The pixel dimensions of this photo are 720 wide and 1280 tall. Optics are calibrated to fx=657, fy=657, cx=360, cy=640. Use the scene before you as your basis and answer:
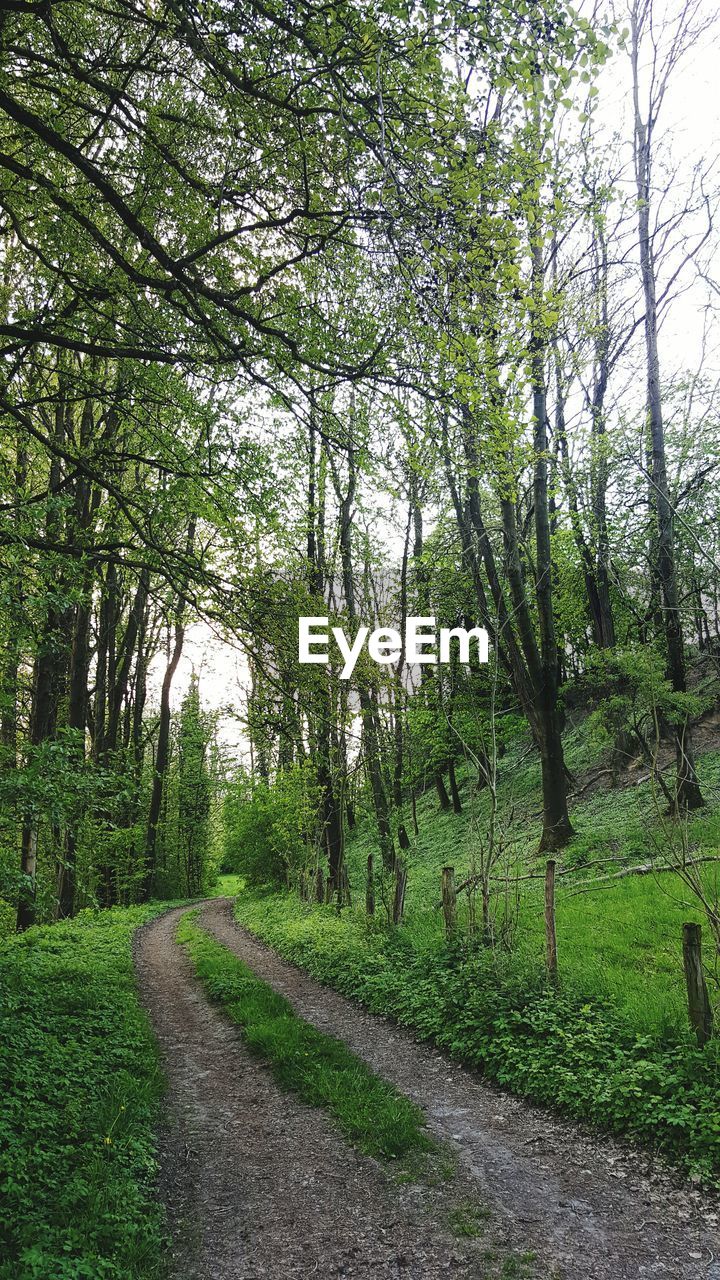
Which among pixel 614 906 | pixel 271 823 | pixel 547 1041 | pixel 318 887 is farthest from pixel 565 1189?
pixel 271 823

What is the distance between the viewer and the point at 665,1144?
169 inches

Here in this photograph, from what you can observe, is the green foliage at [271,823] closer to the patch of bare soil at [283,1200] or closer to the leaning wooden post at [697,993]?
the patch of bare soil at [283,1200]

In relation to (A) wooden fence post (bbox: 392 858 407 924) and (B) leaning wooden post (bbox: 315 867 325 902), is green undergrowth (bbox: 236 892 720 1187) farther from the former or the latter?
(B) leaning wooden post (bbox: 315 867 325 902)

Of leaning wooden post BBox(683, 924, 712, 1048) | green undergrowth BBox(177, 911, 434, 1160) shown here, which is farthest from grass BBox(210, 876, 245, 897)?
leaning wooden post BBox(683, 924, 712, 1048)

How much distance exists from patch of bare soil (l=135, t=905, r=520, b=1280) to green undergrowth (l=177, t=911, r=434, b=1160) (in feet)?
0.52

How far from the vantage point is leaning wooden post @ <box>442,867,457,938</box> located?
836 cm

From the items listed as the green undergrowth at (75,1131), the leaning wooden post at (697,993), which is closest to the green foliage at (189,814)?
the green undergrowth at (75,1131)

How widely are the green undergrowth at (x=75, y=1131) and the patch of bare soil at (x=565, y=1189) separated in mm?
1677

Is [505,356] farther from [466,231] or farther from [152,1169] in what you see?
[152,1169]

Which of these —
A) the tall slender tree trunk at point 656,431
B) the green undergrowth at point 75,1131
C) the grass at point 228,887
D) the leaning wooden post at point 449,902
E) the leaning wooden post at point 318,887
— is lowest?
the grass at point 228,887

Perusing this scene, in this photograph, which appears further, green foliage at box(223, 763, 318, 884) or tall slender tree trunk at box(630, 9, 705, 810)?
green foliage at box(223, 763, 318, 884)

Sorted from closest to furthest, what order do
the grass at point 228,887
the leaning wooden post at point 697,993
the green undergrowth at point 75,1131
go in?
the green undergrowth at point 75,1131 → the leaning wooden post at point 697,993 → the grass at point 228,887

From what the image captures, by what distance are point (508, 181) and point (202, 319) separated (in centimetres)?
241

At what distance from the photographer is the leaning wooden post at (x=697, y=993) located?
4.94 meters
